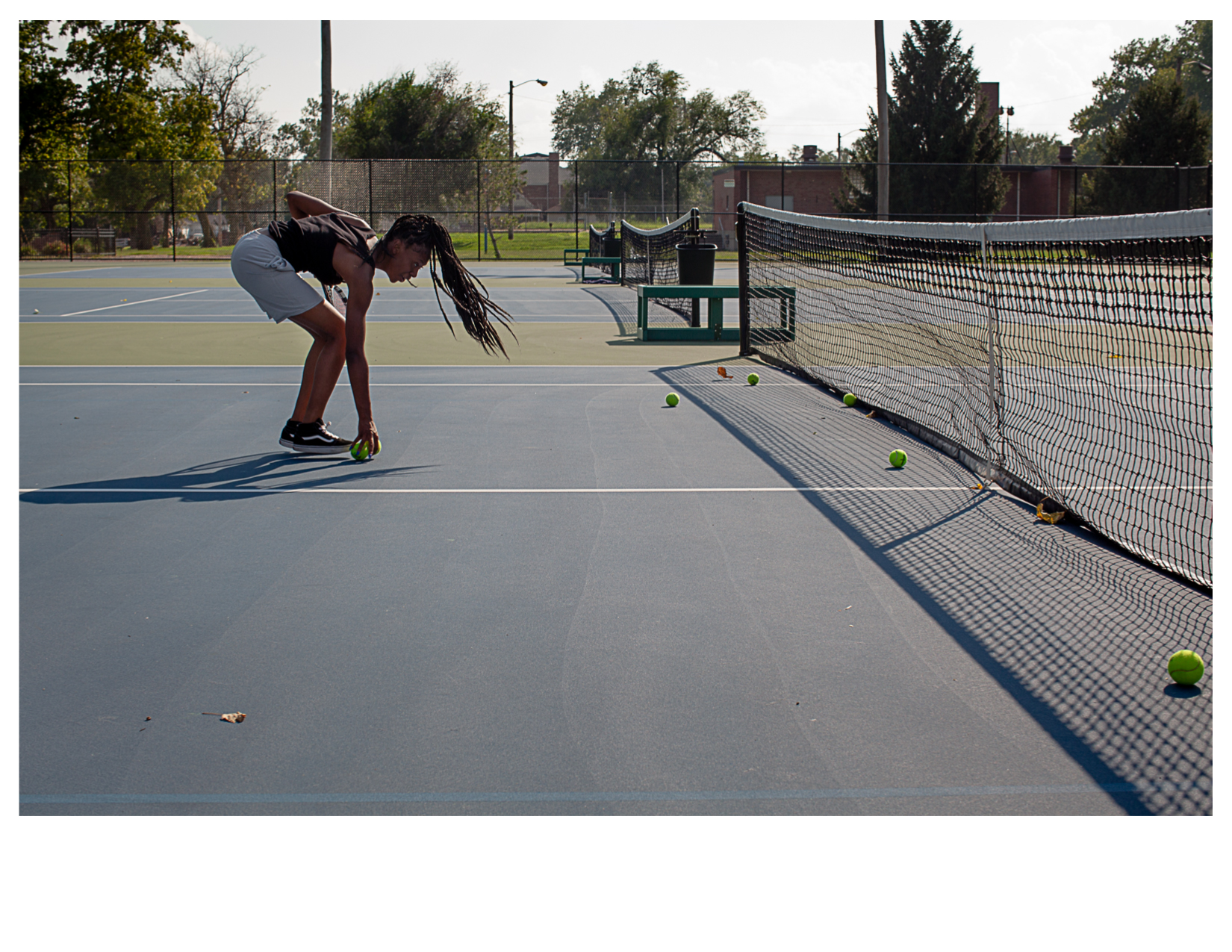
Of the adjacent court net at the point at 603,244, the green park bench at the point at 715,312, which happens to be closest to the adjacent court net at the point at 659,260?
the green park bench at the point at 715,312

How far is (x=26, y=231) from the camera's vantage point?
3834cm

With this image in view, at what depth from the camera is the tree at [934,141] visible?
3944 cm

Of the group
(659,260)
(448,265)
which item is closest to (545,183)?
(659,260)

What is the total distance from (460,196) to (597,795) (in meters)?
37.2

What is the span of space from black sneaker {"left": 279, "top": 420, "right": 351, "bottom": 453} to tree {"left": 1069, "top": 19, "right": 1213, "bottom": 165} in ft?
310

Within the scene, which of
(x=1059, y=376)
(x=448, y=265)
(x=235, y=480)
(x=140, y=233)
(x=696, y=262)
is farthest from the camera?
(x=140, y=233)

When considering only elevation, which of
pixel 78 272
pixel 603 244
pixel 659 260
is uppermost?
pixel 603 244

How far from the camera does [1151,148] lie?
125 feet

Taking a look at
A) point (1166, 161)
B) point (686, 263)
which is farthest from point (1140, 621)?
point (1166, 161)

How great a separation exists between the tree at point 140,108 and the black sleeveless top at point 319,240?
36229mm

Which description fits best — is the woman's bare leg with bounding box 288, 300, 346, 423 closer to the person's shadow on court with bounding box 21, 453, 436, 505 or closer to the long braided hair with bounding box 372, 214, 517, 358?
the person's shadow on court with bounding box 21, 453, 436, 505

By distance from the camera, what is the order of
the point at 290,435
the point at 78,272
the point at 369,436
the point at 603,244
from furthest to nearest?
the point at 78,272 → the point at 603,244 → the point at 290,435 → the point at 369,436

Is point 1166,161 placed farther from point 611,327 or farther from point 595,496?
point 595,496

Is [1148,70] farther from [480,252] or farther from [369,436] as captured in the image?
[369,436]
